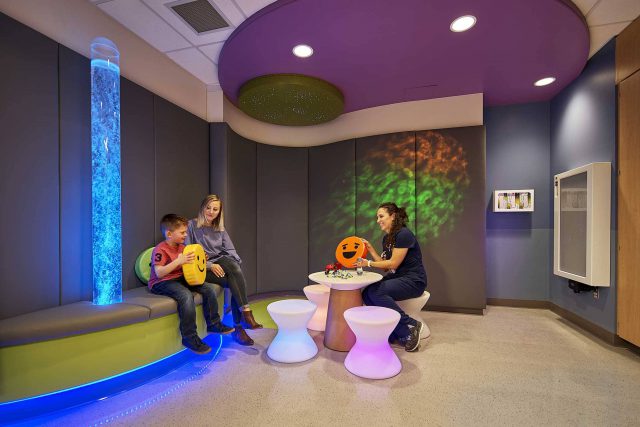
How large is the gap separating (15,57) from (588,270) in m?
5.11

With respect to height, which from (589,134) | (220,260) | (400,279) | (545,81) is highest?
(545,81)

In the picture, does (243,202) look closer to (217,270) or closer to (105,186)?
(217,270)

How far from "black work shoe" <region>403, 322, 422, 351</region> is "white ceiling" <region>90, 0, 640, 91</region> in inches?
117

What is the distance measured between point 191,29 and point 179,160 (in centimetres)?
132

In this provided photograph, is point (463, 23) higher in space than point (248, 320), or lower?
higher

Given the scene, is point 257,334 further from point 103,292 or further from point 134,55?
point 134,55

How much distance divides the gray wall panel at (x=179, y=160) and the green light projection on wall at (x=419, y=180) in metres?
2.11

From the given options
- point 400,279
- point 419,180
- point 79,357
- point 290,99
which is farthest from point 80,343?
point 419,180

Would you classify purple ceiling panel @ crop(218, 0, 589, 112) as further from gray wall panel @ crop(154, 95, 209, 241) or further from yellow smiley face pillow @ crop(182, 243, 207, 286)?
yellow smiley face pillow @ crop(182, 243, 207, 286)

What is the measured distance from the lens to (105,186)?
2514mm

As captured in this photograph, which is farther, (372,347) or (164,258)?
(164,258)

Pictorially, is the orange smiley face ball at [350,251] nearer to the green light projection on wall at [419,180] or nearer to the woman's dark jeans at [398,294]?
the woman's dark jeans at [398,294]

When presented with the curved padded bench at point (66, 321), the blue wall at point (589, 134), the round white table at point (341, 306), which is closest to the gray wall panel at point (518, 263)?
the blue wall at point (589, 134)

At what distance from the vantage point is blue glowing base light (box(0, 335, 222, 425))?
1869 millimetres
